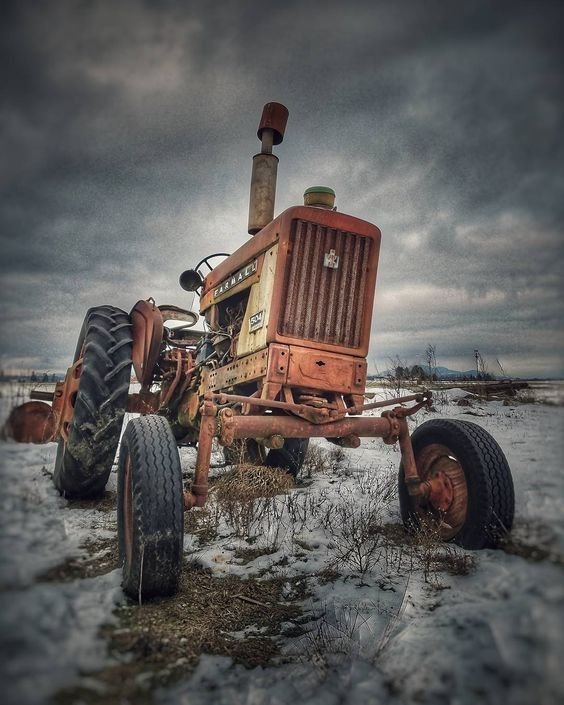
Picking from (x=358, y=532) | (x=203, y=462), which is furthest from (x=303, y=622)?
(x=358, y=532)

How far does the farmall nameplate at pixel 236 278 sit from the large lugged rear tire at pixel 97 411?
870 millimetres

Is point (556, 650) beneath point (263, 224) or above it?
beneath

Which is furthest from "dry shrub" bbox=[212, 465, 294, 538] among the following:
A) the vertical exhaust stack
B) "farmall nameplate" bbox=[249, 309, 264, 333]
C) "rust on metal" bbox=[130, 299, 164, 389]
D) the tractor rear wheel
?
the vertical exhaust stack

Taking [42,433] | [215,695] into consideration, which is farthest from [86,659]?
[42,433]

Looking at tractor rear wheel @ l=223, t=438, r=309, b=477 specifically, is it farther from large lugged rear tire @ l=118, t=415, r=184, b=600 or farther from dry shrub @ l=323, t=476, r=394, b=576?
large lugged rear tire @ l=118, t=415, r=184, b=600

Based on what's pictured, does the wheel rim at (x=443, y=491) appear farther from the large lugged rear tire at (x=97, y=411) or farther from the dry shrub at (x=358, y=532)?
the large lugged rear tire at (x=97, y=411)

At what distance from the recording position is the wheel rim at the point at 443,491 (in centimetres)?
283

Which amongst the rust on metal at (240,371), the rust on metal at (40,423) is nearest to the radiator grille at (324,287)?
the rust on metal at (240,371)

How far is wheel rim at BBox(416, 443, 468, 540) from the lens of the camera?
2.83m

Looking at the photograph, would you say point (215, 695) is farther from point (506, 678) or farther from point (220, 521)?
point (220, 521)

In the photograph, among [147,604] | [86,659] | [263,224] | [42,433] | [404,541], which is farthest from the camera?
[42,433]

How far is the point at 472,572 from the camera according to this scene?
2.14 m

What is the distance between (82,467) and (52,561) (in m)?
2.24

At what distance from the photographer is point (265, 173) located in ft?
12.6
